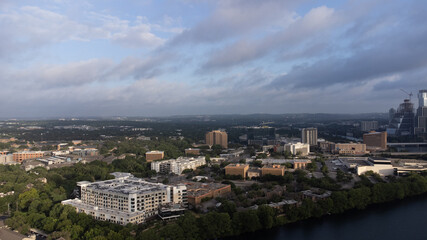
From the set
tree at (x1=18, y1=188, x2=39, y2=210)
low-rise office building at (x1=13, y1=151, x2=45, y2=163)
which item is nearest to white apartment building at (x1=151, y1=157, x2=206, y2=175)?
tree at (x1=18, y1=188, x2=39, y2=210)

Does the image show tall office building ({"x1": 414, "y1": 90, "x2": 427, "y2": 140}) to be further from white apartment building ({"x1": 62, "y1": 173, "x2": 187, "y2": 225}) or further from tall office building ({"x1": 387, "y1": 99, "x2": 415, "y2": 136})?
white apartment building ({"x1": 62, "y1": 173, "x2": 187, "y2": 225})

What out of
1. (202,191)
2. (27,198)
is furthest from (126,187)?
(27,198)

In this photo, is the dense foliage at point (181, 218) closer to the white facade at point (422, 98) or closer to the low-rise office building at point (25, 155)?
the low-rise office building at point (25, 155)

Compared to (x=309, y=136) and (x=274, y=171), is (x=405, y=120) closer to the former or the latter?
(x=309, y=136)

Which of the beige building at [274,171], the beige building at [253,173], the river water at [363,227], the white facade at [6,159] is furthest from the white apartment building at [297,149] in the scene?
the white facade at [6,159]

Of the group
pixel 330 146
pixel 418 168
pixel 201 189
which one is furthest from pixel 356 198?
pixel 330 146
